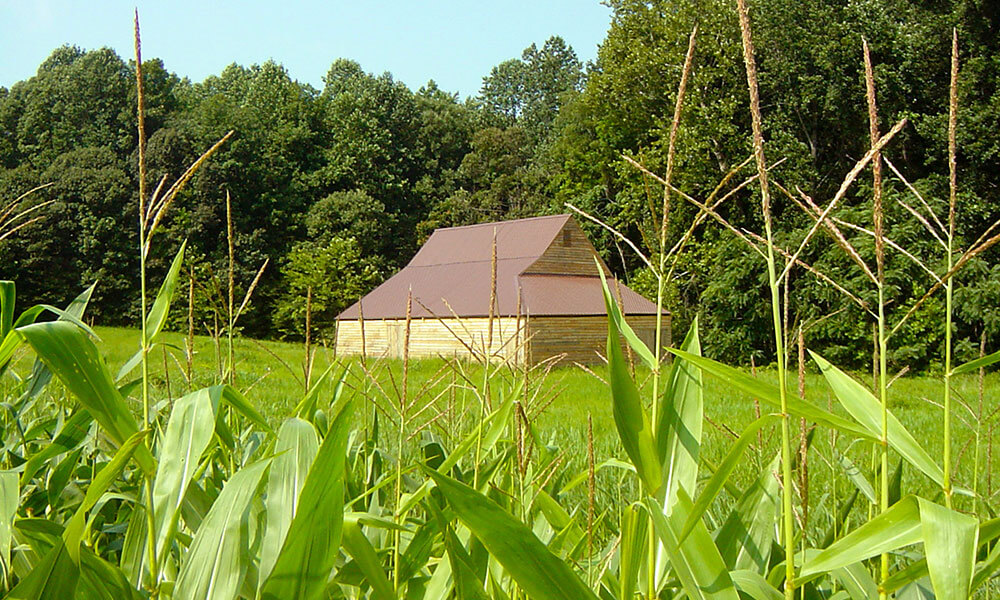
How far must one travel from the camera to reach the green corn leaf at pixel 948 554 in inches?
28.2

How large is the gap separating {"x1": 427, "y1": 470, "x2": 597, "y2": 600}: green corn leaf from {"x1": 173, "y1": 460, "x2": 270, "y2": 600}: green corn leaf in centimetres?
29

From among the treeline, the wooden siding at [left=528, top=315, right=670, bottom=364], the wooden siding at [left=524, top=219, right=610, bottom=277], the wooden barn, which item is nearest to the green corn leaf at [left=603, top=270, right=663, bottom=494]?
the treeline

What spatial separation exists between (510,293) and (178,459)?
18.5 m

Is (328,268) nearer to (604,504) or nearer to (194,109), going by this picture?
(194,109)

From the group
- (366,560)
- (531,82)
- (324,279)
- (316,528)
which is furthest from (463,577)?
(531,82)

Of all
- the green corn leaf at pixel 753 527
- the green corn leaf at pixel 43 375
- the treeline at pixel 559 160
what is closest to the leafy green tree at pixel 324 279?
the treeline at pixel 559 160

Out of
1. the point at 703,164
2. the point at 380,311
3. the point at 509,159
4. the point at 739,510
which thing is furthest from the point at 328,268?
the point at 739,510

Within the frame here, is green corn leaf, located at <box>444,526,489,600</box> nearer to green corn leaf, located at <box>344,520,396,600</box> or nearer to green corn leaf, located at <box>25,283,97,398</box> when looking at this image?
green corn leaf, located at <box>344,520,396,600</box>

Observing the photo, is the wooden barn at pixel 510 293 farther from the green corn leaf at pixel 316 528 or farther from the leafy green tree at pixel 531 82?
the leafy green tree at pixel 531 82

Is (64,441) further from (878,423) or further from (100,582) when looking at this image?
(878,423)

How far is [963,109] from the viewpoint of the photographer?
19625 millimetres

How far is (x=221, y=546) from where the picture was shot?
913 millimetres

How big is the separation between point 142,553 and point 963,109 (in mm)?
22843

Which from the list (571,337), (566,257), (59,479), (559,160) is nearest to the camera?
(59,479)
